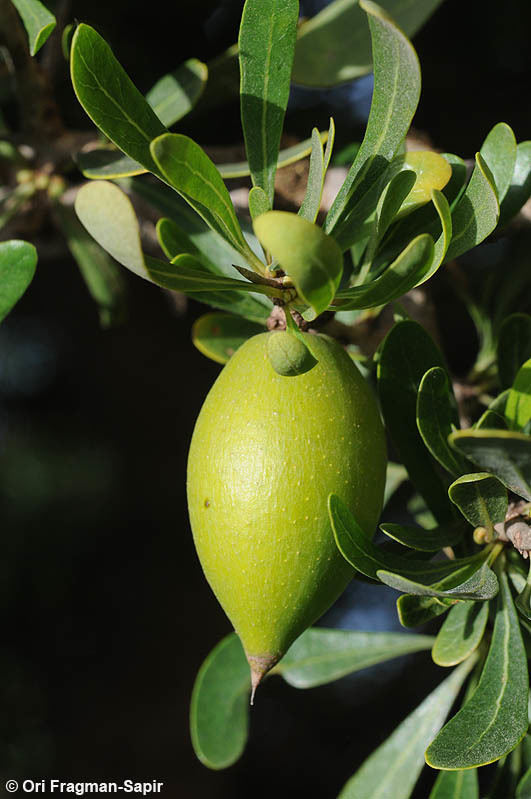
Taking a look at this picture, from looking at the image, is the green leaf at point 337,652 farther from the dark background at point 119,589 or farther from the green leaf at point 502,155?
the dark background at point 119,589

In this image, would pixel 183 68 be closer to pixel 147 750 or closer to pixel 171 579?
pixel 171 579

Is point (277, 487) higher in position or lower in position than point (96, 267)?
higher

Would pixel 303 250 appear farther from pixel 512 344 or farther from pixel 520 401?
pixel 512 344

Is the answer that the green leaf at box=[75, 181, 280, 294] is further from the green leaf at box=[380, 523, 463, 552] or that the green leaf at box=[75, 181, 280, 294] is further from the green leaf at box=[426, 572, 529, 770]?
the green leaf at box=[426, 572, 529, 770]

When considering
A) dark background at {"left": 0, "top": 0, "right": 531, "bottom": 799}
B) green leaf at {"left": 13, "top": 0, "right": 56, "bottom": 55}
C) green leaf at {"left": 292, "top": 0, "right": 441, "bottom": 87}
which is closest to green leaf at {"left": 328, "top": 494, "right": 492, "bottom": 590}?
green leaf at {"left": 13, "top": 0, "right": 56, "bottom": 55}

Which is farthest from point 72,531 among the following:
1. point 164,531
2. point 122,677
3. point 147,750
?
point 147,750

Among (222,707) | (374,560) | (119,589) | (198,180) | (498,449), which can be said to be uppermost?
(198,180)

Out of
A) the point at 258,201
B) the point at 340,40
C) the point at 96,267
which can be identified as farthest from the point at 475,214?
the point at 96,267
